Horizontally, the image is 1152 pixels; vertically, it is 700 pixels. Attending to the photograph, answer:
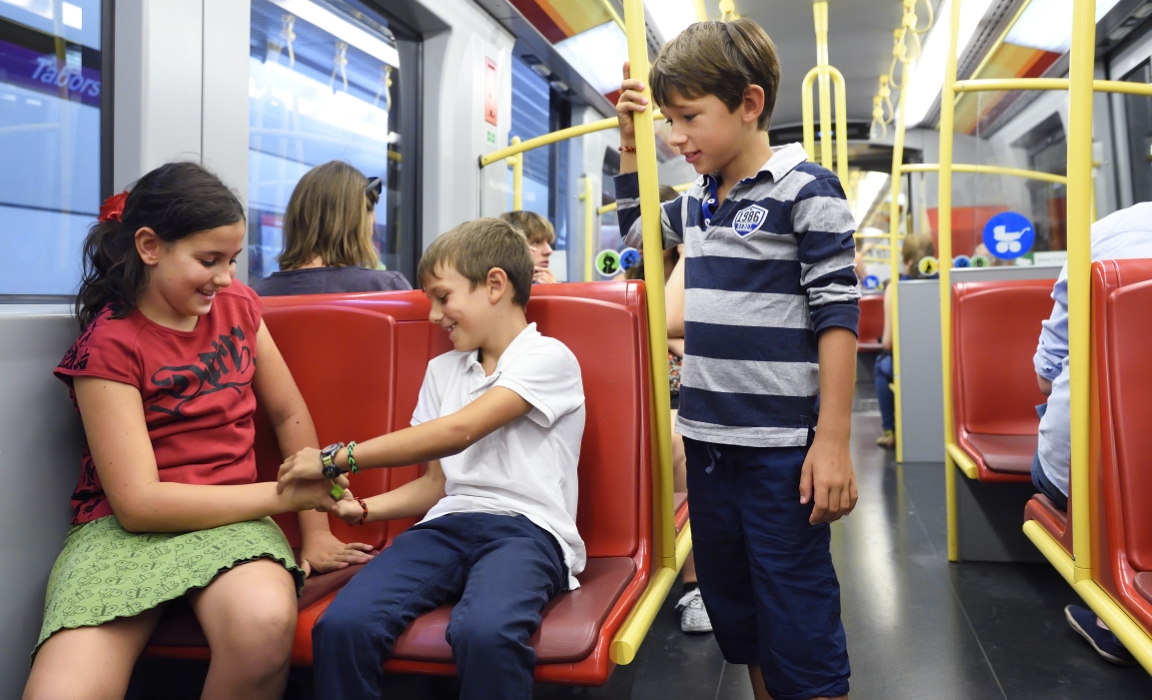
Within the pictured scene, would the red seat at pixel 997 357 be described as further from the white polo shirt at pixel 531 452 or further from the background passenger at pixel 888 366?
the background passenger at pixel 888 366

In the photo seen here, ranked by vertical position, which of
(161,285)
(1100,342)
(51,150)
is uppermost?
(51,150)

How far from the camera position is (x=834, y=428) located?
4.20 ft

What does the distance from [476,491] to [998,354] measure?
212 centimetres

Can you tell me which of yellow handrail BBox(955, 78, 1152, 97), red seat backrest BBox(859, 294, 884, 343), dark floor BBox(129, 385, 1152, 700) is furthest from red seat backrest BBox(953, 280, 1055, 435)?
red seat backrest BBox(859, 294, 884, 343)

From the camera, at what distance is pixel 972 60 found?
7.37m

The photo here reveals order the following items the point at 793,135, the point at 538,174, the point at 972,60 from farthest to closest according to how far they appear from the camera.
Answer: the point at 793,135 → the point at 972,60 → the point at 538,174

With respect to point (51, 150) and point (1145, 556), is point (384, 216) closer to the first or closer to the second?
point (51, 150)

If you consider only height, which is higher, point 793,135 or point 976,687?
point 793,135

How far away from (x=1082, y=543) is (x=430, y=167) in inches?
127

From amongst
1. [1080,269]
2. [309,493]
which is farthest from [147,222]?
[1080,269]

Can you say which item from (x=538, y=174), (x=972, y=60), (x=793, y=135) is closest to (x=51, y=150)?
(x=538, y=174)

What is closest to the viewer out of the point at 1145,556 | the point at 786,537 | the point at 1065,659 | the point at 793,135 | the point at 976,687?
the point at 786,537

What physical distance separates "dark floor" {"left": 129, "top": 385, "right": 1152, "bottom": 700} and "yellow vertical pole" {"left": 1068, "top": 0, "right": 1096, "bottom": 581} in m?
0.45

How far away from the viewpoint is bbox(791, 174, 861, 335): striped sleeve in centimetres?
127
